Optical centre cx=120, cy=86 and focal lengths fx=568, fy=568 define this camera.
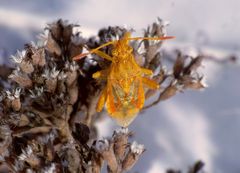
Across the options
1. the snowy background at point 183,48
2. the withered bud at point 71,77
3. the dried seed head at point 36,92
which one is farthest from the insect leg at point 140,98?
the snowy background at point 183,48

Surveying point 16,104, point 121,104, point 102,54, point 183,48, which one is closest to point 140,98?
point 121,104

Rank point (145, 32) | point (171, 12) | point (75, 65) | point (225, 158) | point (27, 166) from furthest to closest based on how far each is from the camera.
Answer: point (171, 12)
point (225, 158)
point (145, 32)
point (75, 65)
point (27, 166)

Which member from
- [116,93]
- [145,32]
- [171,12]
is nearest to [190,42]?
[171,12]

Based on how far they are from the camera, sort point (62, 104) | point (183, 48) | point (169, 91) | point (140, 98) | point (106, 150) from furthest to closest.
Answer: point (183, 48) → point (169, 91) → point (140, 98) → point (62, 104) → point (106, 150)

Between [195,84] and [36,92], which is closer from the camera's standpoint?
[36,92]

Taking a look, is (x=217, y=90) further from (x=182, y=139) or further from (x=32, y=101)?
(x=32, y=101)

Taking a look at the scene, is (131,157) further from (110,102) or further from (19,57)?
(19,57)
